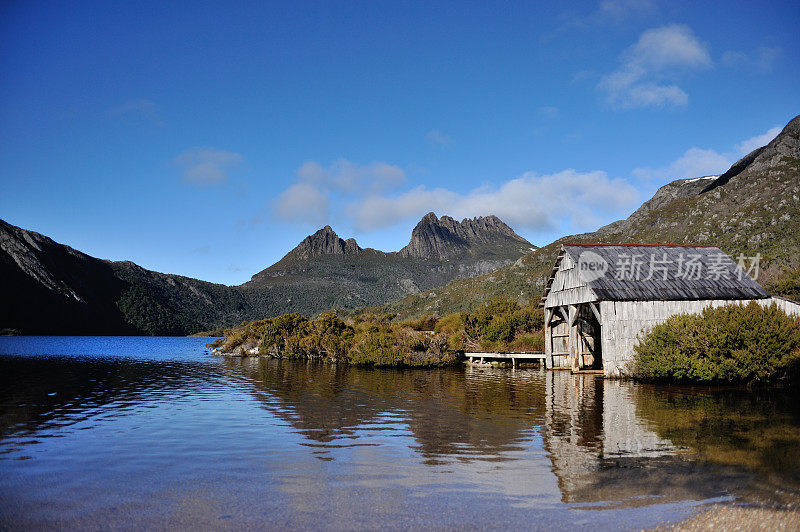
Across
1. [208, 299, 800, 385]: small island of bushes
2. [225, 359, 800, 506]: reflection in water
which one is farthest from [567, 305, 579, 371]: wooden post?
[225, 359, 800, 506]: reflection in water

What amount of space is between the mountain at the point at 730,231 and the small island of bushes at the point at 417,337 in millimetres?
8573

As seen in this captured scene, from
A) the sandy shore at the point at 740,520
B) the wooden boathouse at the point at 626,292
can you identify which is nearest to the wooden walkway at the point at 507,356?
the wooden boathouse at the point at 626,292

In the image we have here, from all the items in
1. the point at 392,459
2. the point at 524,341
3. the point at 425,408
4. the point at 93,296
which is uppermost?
the point at 93,296

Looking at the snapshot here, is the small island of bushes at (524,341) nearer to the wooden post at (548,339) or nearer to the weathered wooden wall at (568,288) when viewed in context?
the weathered wooden wall at (568,288)

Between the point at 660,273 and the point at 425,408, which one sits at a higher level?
the point at 660,273

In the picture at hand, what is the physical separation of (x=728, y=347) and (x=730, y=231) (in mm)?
64499

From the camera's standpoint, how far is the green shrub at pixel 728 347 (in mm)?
21250

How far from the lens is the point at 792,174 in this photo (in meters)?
86.6

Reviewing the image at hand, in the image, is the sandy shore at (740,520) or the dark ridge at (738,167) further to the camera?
the dark ridge at (738,167)

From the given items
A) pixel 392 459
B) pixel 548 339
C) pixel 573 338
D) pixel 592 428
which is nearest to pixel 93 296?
pixel 548 339

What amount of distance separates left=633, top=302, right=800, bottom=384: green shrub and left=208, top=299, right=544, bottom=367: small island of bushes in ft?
53.1

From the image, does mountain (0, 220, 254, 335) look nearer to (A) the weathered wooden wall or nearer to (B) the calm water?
(A) the weathered wooden wall

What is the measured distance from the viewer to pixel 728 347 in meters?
22.1

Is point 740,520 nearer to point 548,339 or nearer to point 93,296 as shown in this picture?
point 548,339
